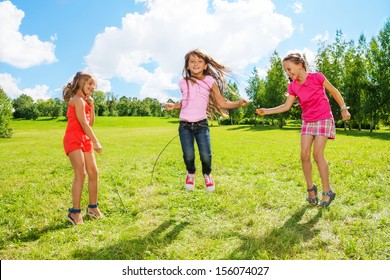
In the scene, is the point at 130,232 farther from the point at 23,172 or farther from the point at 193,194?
the point at 23,172

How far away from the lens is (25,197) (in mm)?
7102

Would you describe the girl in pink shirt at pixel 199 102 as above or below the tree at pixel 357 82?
below

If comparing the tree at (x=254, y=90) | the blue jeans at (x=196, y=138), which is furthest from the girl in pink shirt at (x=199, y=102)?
the tree at (x=254, y=90)

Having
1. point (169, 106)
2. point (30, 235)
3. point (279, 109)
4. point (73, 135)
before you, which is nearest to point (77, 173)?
point (73, 135)

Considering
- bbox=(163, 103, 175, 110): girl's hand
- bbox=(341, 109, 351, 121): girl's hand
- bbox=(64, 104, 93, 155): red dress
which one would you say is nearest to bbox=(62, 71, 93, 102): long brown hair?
bbox=(64, 104, 93, 155): red dress

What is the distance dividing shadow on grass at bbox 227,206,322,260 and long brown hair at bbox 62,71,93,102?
11.4ft

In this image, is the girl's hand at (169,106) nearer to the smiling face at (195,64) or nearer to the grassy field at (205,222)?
the smiling face at (195,64)

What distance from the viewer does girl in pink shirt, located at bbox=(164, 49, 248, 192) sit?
554 cm

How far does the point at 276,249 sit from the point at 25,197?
5550 mm

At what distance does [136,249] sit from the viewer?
4.28m

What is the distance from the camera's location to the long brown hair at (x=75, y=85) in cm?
538

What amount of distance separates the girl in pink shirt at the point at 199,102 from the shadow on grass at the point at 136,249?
52.3 inches

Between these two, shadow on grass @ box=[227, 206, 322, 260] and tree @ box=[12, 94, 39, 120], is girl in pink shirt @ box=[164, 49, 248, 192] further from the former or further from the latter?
tree @ box=[12, 94, 39, 120]

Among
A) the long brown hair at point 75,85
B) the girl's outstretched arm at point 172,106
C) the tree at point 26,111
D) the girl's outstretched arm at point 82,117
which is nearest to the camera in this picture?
the girl's outstretched arm at point 82,117
